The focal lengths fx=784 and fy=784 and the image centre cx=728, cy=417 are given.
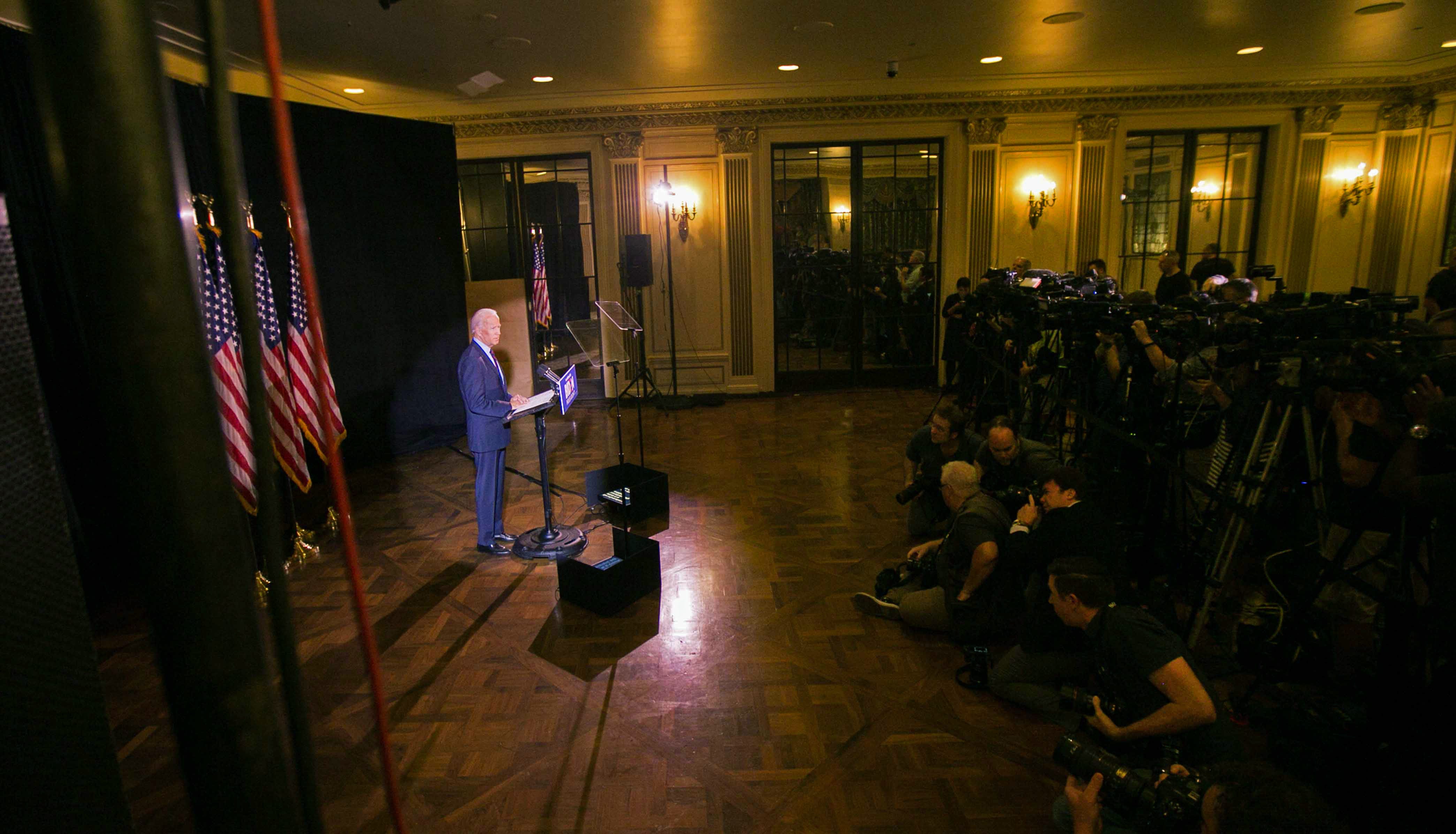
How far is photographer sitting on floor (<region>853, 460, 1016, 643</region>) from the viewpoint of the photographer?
341cm

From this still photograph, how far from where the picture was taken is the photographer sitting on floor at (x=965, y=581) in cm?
341

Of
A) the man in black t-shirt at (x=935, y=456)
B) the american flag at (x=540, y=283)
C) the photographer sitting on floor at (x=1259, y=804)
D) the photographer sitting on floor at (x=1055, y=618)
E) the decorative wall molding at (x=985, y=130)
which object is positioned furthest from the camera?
the decorative wall molding at (x=985, y=130)

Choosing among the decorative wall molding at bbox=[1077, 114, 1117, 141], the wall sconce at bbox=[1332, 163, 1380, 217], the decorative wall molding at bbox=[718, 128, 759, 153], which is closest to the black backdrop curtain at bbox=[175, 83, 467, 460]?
the decorative wall molding at bbox=[718, 128, 759, 153]

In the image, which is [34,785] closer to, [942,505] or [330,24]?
[942,505]

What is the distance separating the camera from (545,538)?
4848mm

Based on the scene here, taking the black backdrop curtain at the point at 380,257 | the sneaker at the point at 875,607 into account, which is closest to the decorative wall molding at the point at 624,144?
the black backdrop curtain at the point at 380,257

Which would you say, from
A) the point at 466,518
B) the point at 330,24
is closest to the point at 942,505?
the point at 466,518

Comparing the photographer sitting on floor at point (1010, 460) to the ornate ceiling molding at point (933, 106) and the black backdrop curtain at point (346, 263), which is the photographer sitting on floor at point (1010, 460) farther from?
the ornate ceiling molding at point (933, 106)

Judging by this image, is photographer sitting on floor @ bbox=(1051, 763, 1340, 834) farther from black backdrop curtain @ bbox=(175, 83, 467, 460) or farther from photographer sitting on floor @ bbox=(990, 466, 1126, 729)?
black backdrop curtain @ bbox=(175, 83, 467, 460)

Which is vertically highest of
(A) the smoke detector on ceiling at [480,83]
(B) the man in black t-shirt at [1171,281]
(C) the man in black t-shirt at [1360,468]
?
(A) the smoke detector on ceiling at [480,83]

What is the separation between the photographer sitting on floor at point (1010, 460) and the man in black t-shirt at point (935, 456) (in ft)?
0.56

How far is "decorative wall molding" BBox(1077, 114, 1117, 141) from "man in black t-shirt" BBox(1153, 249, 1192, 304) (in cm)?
203

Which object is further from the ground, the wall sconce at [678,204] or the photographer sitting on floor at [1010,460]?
the wall sconce at [678,204]

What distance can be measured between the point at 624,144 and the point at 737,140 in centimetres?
127
